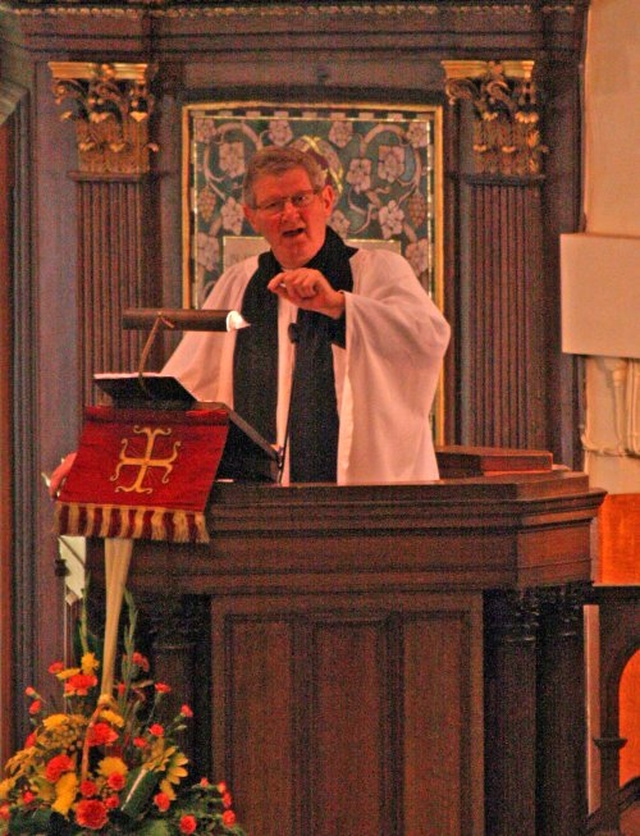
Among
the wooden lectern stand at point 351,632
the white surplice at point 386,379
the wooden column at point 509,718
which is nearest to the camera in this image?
the wooden lectern stand at point 351,632

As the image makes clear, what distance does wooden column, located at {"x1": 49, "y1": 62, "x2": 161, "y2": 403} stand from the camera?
7211 millimetres

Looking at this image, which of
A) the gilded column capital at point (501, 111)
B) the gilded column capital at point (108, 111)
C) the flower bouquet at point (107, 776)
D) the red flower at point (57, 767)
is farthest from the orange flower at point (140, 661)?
the gilded column capital at point (501, 111)

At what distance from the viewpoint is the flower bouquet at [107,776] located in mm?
4055

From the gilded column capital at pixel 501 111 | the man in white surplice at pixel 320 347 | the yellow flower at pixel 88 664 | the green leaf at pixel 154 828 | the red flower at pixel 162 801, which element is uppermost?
the gilded column capital at pixel 501 111

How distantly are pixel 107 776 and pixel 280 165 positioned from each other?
1.59 m

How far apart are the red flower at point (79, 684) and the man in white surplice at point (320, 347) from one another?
922 millimetres

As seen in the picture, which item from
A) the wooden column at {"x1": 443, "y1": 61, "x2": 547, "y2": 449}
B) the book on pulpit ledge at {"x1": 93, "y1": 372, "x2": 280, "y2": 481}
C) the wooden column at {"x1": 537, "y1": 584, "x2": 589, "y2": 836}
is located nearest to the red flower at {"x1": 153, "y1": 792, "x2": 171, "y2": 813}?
the book on pulpit ledge at {"x1": 93, "y1": 372, "x2": 280, "y2": 481}

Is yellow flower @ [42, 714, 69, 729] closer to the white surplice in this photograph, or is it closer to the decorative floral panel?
the white surplice

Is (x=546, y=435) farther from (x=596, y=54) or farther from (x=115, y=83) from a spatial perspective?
(x=115, y=83)

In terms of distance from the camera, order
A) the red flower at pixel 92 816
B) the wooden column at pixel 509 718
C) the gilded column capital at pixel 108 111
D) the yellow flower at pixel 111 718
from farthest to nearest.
Result: the gilded column capital at pixel 108 111
the wooden column at pixel 509 718
the yellow flower at pixel 111 718
the red flower at pixel 92 816

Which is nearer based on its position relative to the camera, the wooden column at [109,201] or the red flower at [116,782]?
the red flower at [116,782]

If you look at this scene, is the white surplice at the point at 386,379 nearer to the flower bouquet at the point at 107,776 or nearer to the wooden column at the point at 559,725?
the wooden column at the point at 559,725

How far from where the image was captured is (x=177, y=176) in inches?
289

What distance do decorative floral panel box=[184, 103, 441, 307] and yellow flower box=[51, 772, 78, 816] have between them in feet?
11.3
